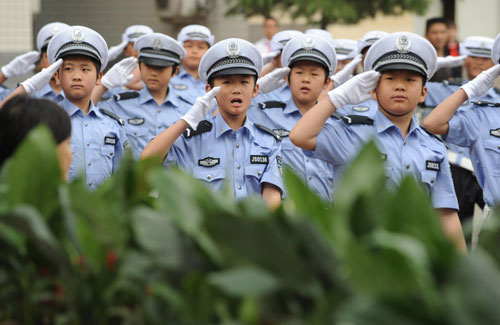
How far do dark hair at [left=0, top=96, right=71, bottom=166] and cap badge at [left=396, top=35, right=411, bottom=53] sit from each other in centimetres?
229

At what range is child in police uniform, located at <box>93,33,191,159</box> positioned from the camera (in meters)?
6.86

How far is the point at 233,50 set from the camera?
5.26 metres

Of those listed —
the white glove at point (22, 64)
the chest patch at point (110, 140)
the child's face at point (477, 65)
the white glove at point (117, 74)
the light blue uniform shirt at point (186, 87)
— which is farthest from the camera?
the light blue uniform shirt at point (186, 87)

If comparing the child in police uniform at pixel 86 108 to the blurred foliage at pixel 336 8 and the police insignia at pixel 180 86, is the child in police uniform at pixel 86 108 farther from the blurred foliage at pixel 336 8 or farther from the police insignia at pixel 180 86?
the blurred foliage at pixel 336 8

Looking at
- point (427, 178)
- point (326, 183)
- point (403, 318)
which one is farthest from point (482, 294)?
point (326, 183)

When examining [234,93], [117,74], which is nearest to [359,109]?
[117,74]

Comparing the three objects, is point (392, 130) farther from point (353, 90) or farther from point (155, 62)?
point (155, 62)

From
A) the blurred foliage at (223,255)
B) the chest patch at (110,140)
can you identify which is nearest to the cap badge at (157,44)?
the chest patch at (110,140)

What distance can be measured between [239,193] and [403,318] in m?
3.46

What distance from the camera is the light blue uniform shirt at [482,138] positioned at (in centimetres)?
510

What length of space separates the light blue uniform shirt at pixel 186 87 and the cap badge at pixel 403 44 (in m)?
3.13

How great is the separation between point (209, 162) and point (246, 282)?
3.41 m

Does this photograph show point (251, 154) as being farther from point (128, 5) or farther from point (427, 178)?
point (128, 5)

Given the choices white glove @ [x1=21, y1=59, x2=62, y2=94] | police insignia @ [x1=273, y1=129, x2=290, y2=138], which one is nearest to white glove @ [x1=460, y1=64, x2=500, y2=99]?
police insignia @ [x1=273, y1=129, x2=290, y2=138]
